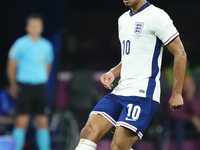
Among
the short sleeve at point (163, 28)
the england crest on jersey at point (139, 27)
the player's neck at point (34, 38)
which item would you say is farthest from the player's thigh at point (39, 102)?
the short sleeve at point (163, 28)

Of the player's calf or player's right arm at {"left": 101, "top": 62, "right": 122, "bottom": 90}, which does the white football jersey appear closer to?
player's right arm at {"left": 101, "top": 62, "right": 122, "bottom": 90}

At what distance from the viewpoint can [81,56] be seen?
1099 cm

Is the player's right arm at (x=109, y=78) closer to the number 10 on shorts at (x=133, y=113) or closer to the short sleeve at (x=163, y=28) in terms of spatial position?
the number 10 on shorts at (x=133, y=113)

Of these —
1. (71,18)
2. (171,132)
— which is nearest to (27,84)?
(171,132)

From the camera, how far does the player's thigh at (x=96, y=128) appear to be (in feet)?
12.3

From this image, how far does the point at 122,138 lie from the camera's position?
3668mm

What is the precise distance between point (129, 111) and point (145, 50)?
0.54 m

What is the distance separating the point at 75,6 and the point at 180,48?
7.01 meters

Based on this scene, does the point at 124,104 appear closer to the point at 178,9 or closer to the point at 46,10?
the point at 46,10

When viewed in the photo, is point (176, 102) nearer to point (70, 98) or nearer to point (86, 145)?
point (86, 145)

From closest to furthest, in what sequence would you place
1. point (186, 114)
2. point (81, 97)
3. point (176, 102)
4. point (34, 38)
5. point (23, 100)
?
point (176, 102)
point (23, 100)
point (34, 38)
point (186, 114)
point (81, 97)

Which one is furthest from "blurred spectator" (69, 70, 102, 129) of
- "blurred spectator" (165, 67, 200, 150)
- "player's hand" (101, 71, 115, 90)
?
"player's hand" (101, 71, 115, 90)

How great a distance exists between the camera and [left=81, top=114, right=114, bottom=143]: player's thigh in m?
3.74

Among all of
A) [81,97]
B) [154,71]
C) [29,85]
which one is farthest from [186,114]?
[154,71]
